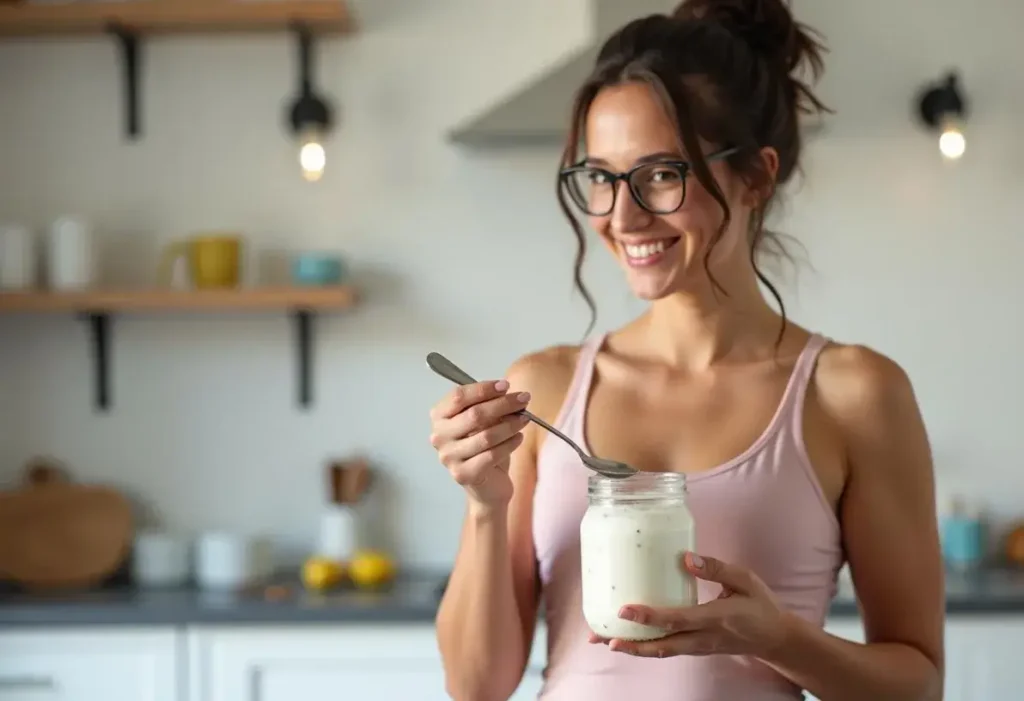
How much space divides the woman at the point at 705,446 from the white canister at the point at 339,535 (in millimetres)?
1383

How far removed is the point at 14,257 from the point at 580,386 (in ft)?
5.81

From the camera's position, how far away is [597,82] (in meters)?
1.08

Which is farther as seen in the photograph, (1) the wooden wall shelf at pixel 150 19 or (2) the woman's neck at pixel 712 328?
(1) the wooden wall shelf at pixel 150 19

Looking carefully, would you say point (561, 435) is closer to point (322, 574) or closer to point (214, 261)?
point (322, 574)

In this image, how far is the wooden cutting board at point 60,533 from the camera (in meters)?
2.43

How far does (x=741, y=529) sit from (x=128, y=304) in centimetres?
172

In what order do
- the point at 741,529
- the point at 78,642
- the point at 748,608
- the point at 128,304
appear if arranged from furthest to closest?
1. the point at 128,304
2. the point at 78,642
3. the point at 741,529
4. the point at 748,608

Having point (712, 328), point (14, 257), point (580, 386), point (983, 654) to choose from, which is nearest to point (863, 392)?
point (712, 328)

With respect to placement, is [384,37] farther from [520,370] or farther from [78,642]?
[520,370]

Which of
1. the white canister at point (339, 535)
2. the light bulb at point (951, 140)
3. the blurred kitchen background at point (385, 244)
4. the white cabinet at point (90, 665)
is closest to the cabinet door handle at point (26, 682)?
the white cabinet at point (90, 665)

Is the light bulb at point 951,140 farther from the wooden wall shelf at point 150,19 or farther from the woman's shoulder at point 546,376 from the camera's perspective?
the woman's shoulder at point 546,376

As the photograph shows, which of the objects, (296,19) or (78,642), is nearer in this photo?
(78,642)

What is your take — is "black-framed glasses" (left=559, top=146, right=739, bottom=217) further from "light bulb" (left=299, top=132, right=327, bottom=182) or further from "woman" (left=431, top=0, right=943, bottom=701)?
"light bulb" (left=299, top=132, right=327, bottom=182)

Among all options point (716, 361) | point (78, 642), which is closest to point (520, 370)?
point (716, 361)
